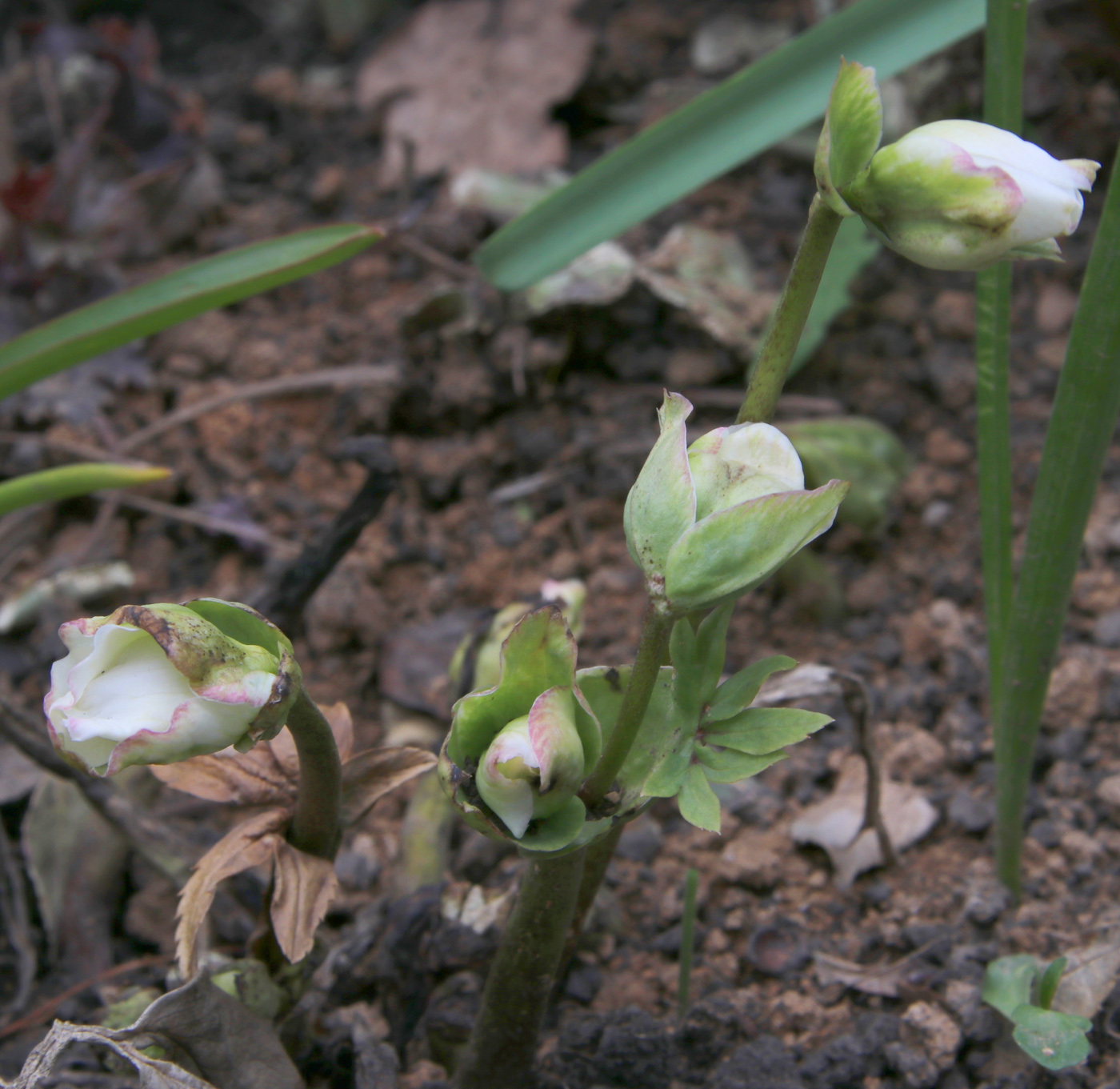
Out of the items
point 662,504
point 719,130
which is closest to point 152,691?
point 662,504

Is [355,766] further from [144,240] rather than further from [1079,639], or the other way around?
[144,240]

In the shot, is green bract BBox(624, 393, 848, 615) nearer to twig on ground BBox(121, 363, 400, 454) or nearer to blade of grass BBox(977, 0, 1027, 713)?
blade of grass BBox(977, 0, 1027, 713)

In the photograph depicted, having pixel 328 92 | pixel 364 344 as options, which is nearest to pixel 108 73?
pixel 328 92

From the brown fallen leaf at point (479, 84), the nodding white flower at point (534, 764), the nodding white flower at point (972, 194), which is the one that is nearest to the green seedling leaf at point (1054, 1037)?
the nodding white flower at point (534, 764)

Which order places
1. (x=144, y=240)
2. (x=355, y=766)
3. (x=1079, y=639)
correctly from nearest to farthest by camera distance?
1. (x=355, y=766)
2. (x=1079, y=639)
3. (x=144, y=240)

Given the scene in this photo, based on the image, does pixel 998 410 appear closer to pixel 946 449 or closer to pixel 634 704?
pixel 634 704

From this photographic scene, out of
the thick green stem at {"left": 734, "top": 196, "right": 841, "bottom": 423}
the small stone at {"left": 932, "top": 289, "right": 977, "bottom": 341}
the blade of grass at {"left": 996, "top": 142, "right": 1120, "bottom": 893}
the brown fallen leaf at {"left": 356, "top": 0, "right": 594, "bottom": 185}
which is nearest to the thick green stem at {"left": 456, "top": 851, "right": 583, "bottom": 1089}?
the thick green stem at {"left": 734, "top": 196, "right": 841, "bottom": 423}
